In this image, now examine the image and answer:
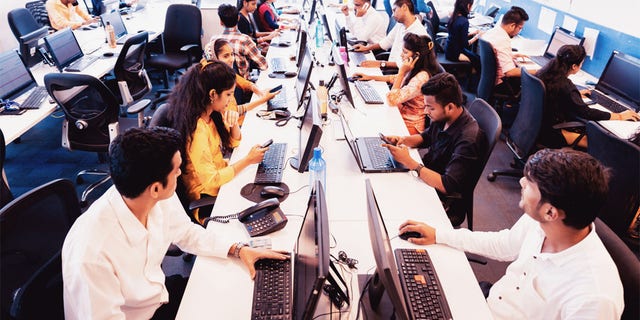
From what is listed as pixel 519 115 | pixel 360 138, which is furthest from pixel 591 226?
pixel 519 115

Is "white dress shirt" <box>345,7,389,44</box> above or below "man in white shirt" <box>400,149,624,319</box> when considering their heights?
below

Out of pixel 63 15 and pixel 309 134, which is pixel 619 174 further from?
pixel 63 15

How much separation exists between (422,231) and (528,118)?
1.79m

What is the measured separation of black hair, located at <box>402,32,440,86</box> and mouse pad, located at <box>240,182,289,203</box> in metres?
1.43

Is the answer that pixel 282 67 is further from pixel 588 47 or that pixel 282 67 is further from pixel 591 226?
pixel 591 226

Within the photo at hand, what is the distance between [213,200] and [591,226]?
153cm

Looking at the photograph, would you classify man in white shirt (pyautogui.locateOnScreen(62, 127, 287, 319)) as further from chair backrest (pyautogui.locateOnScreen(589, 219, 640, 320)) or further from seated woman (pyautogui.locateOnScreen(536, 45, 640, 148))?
seated woman (pyautogui.locateOnScreen(536, 45, 640, 148))

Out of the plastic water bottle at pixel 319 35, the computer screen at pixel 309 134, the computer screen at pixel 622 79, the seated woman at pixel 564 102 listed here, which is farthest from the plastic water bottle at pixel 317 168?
the plastic water bottle at pixel 319 35

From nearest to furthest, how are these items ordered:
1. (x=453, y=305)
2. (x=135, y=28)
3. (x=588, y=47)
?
(x=453, y=305) → (x=588, y=47) → (x=135, y=28)

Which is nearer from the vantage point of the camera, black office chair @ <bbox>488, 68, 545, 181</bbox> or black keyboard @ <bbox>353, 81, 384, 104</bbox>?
black office chair @ <bbox>488, 68, 545, 181</bbox>

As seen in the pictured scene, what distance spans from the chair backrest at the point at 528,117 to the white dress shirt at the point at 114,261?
8.10ft

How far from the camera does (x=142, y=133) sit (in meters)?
1.32

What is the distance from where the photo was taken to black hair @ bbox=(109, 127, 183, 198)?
1265 mm

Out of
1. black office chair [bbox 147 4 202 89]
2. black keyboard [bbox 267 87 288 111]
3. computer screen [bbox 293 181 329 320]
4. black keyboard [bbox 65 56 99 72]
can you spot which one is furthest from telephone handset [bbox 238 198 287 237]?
black office chair [bbox 147 4 202 89]
